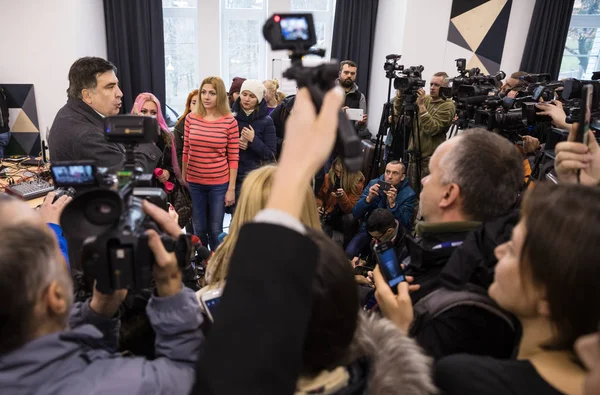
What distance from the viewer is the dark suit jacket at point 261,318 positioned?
405mm

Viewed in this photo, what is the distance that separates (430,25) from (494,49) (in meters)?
1.05

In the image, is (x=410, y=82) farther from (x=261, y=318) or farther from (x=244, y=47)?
(x=244, y=47)

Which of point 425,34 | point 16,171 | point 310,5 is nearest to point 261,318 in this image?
point 16,171

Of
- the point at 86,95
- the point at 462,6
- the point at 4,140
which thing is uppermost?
the point at 462,6

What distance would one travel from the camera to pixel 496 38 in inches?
200

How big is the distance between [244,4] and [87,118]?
183 inches

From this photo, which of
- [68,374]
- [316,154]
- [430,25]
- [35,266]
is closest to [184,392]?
[68,374]

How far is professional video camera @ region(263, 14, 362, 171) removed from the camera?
0.53 metres

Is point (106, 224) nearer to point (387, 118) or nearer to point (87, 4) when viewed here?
point (387, 118)

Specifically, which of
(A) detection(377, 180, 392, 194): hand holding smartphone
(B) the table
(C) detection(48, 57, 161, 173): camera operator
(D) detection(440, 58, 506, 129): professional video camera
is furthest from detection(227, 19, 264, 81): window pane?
(C) detection(48, 57, 161, 173): camera operator

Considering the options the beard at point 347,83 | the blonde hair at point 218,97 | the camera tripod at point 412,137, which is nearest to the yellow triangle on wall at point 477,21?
the beard at point 347,83

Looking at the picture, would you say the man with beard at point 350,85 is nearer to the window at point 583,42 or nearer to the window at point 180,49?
the window at point 180,49

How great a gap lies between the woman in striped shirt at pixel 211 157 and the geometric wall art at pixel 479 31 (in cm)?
327

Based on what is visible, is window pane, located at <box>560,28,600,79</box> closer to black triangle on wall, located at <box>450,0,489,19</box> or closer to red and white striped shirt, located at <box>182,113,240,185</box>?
black triangle on wall, located at <box>450,0,489,19</box>
